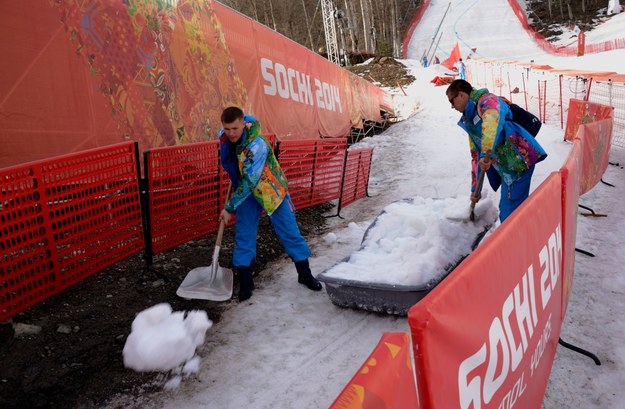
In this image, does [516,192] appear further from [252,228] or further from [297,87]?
[297,87]

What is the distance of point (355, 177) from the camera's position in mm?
8055

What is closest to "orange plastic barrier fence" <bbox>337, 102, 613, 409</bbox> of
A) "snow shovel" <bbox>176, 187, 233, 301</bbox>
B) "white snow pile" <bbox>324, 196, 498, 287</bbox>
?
"white snow pile" <bbox>324, 196, 498, 287</bbox>

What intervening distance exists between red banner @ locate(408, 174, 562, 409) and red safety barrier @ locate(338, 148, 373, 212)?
195 inches

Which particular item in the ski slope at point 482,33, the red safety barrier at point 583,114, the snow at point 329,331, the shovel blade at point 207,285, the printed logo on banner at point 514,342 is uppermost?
the ski slope at point 482,33

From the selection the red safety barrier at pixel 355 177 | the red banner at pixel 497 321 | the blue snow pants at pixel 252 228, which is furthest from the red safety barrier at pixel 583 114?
the red banner at pixel 497 321

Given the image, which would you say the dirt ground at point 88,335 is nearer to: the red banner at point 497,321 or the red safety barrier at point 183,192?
the red safety barrier at point 183,192

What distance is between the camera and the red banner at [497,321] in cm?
126

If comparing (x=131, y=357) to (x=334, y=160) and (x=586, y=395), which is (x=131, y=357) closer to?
(x=586, y=395)

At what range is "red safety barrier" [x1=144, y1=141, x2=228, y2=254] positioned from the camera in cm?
427

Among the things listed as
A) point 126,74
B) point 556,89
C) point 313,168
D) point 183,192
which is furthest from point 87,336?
point 556,89

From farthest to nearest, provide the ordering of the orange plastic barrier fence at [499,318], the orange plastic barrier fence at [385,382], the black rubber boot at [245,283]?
1. the black rubber boot at [245,283]
2. the orange plastic barrier fence at [499,318]
3. the orange plastic barrier fence at [385,382]

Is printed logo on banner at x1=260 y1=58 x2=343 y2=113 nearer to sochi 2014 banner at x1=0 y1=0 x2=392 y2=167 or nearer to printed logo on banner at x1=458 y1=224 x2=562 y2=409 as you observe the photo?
sochi 2014 banner at x1=0 y1=0 x2=392 y2=167

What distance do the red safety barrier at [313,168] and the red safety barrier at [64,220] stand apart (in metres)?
2.40

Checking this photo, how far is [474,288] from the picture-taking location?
4.71 ft
